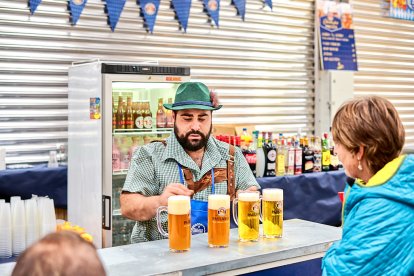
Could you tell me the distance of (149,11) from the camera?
6418mm

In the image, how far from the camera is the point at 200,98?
3.58 m

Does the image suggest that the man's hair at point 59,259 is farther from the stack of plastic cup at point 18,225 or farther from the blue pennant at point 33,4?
the blue pennant at point 33,4

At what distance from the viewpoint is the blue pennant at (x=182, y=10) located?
6664 mm

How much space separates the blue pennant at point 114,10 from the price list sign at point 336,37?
3.03 metres

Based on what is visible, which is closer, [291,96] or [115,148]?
[115,148]

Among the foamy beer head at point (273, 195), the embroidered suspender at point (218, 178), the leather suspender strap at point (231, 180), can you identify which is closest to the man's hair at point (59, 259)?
the foamy beer head at point (273, 195)

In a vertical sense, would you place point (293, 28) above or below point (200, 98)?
above

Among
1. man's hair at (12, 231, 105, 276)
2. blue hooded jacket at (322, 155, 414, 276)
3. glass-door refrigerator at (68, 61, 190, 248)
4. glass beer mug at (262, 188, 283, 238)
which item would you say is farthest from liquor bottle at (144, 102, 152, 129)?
man's hair at (12, 231, 105, 276)

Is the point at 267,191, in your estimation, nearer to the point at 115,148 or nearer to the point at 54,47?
the point at 115,148

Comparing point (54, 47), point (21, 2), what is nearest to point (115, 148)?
point (54, 47)

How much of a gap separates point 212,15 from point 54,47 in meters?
2.00

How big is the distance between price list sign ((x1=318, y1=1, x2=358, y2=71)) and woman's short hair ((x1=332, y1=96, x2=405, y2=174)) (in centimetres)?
602

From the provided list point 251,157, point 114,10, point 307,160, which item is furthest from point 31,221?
point 307,160

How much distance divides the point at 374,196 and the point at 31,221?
8.84 feet
